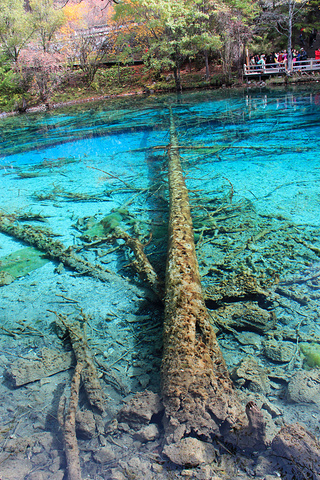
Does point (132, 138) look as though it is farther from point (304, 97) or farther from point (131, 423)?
point (131, 423)

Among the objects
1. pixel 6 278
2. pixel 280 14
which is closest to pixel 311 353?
pixel 6 278

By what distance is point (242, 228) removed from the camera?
5625 mm

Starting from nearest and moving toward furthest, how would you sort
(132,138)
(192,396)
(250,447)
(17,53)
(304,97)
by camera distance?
(250,447)
(192,396)
(132,138)
(304,97)
(17,53)

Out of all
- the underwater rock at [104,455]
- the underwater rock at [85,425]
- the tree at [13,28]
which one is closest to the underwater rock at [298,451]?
the underwater rock at [104,455]

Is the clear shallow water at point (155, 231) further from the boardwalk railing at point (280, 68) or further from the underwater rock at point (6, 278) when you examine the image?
the boardwalk railing at point (280, 68)

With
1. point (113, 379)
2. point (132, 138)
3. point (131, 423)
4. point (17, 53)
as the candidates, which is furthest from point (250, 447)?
point (17, 53)

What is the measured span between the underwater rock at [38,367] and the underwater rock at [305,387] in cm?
212

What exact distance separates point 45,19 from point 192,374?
4059 centimetres

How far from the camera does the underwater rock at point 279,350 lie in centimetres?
302

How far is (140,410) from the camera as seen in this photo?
2408 millimetres

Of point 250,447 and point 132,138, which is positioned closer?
point 250,447

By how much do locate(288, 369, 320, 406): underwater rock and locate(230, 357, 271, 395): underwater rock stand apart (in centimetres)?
20

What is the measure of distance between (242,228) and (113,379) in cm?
360

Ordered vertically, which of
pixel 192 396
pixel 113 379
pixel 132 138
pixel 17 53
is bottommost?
pixel 113 379
